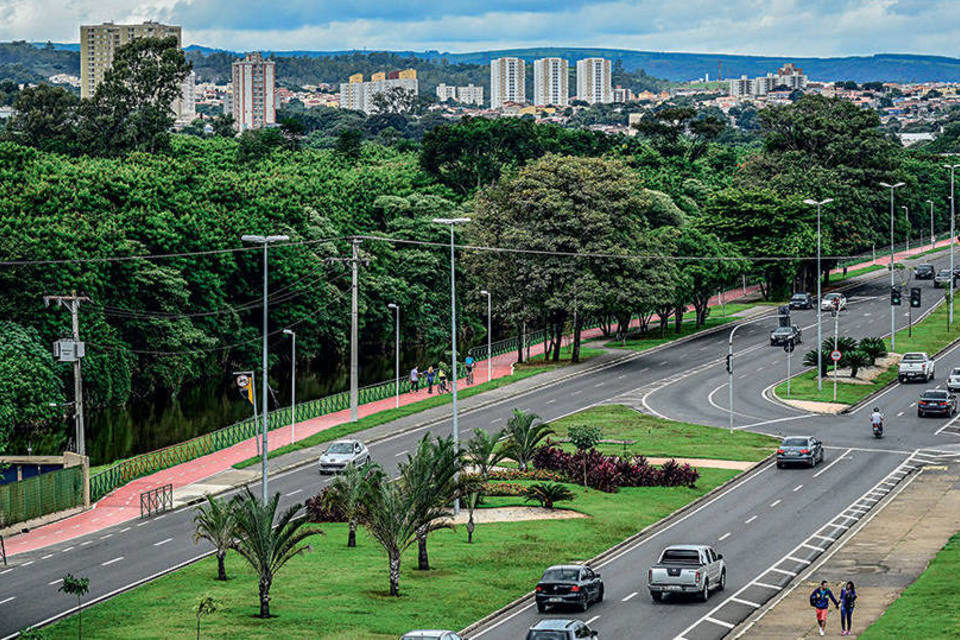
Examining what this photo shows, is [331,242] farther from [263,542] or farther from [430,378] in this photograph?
[263,542]

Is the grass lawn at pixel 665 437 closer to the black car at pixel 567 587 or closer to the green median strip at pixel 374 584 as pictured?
the green median strip at pixel 374 584

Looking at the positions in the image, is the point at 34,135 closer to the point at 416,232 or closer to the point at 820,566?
the point at 416,232

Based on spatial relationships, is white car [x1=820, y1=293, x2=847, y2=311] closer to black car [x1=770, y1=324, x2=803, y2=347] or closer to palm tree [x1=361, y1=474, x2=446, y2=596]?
black car [x1=770, y1=324, x2=803, y2=347]

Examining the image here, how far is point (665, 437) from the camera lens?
3051 inches

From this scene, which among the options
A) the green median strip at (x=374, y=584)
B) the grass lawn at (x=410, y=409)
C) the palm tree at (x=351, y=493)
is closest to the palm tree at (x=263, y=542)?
the green median strip at (x=374, y=584)

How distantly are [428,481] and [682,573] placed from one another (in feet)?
29.9

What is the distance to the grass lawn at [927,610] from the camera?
38.1 m

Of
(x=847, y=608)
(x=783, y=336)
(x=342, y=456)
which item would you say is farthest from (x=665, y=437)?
(x=847, y=608)

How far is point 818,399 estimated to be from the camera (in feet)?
289

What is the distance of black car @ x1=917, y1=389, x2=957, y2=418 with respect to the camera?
3204 inches

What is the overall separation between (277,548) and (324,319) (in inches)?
2853

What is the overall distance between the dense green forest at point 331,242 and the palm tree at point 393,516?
37257 mm

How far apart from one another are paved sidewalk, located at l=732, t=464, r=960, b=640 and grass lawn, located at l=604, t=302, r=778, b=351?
46.0 metres

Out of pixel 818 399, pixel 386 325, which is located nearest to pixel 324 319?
pixel 386 325
